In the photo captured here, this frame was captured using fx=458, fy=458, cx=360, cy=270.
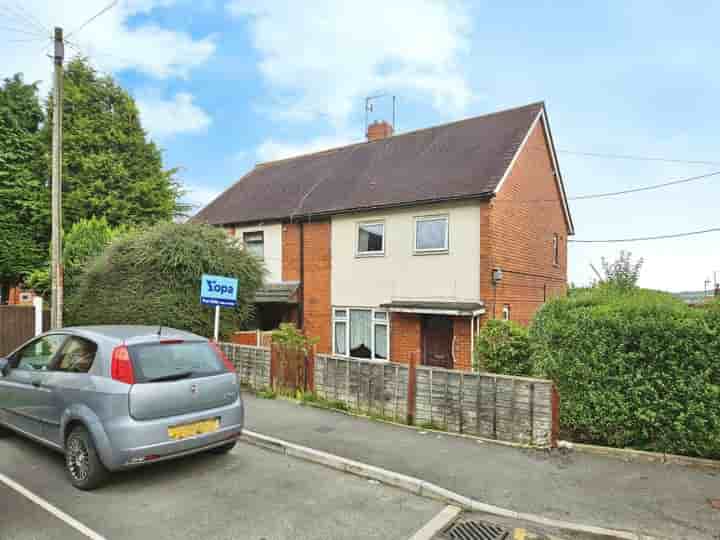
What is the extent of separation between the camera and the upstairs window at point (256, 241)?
54.0 ft

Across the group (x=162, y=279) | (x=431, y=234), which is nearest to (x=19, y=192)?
(x=162, y=279)

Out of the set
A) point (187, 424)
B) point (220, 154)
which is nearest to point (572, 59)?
point (187, 424)

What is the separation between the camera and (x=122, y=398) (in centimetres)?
443

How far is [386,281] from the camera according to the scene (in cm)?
1327

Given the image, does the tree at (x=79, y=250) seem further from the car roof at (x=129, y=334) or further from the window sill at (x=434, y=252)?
the car roof at (x=129, y=334)

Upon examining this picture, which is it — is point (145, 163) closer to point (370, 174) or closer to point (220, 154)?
point (220, 154)

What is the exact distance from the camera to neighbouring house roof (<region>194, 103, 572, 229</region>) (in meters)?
12.7

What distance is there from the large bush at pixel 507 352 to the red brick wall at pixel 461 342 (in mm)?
4301

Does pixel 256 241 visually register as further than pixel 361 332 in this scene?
Yes

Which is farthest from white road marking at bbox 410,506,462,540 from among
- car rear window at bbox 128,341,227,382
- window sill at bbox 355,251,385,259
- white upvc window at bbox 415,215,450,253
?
window sill at bbox 355,251,385,259

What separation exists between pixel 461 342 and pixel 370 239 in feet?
13.6

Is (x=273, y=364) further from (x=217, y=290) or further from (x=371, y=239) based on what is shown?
(x=371, y=239)

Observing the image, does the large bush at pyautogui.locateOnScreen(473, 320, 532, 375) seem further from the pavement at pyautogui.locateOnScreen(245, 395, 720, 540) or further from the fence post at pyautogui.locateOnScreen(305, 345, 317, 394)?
the fence post at pyautogui.locateOnScreen(305, 345, 317, 394)

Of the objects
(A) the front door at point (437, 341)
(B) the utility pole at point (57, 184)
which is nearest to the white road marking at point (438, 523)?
(A) the front door at point (437, 341)
